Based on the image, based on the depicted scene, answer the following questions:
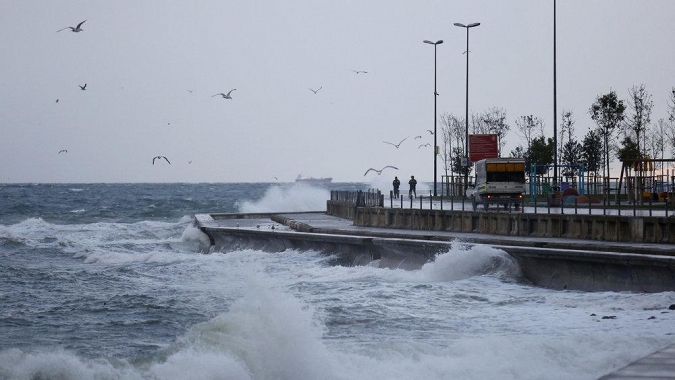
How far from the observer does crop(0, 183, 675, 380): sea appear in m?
14.5

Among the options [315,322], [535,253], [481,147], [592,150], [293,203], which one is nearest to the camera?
[315,322]

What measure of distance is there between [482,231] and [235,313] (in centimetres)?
2037

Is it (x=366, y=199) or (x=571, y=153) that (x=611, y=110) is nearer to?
(x=571, y=153)

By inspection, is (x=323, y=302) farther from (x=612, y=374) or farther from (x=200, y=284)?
(x=612, y=374)

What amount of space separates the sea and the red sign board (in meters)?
30.3

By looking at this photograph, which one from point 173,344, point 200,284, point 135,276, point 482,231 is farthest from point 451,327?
point 482,231

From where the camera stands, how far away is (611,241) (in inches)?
1160

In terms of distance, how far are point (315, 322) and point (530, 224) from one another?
17093 millimetres

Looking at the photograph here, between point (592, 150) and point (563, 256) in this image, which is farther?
point (592, 150)

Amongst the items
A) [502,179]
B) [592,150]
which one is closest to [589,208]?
[502,179]

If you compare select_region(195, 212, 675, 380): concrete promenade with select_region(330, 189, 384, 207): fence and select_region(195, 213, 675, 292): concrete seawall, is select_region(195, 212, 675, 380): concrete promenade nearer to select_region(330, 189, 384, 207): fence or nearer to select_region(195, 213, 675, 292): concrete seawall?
select_region(195, 213, 675, 292): concrete seawall

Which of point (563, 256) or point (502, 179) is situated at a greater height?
point (502, 179)

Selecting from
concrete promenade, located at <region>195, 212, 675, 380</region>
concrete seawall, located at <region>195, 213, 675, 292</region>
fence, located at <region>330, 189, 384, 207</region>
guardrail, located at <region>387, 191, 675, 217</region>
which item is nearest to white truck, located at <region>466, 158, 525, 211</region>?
guardrail, located at <region>387, 191, 675, 217</region>

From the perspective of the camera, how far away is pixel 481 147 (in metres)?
65.4
